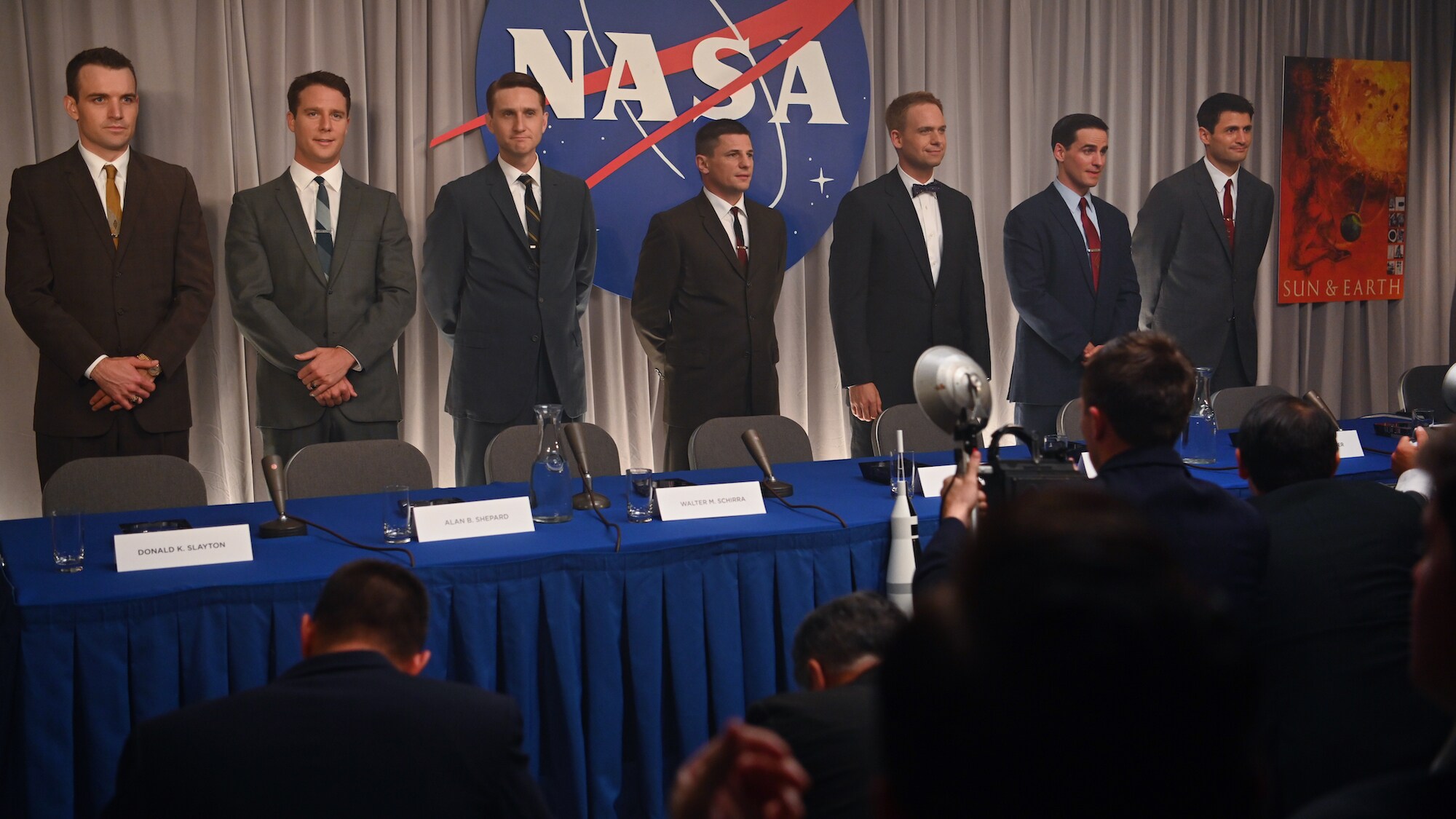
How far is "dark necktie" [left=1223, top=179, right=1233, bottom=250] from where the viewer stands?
19.9ft

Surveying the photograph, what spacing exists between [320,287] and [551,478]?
2.04 metres

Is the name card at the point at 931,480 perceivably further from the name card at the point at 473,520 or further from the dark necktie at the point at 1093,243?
the dark necktie at the point at 1093,243

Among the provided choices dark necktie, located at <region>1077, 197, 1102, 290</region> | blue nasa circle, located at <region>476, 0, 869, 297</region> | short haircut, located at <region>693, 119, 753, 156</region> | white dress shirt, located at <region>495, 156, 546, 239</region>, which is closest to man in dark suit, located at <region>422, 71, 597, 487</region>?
white dress shirt, located at <region>495, 156, 546, 239</region>

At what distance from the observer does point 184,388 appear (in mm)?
4324

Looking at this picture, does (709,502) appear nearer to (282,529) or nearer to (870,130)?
(282,529)

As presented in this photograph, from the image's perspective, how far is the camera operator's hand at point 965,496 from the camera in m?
2.06

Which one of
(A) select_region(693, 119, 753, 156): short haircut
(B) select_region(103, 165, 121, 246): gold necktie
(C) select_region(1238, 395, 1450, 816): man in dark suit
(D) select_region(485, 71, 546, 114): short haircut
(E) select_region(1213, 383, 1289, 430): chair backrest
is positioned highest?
(D) select_region(485, 71, 546, 114): short haircut

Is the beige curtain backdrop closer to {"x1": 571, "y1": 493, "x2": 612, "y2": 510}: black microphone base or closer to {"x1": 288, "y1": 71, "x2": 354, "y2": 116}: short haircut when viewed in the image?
{"x1": 288, "y1": 71, "x2": 354, "y2": 116}: short haircut

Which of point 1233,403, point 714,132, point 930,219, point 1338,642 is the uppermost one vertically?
point 714,132

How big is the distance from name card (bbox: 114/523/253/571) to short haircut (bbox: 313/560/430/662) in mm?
1013

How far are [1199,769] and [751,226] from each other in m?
4.57

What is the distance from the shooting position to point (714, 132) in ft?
16.6

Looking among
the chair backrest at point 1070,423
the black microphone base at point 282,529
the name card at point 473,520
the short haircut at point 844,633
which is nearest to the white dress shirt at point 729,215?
the chair backrest at point 1070,423

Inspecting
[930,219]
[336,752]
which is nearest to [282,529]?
[336,752]
